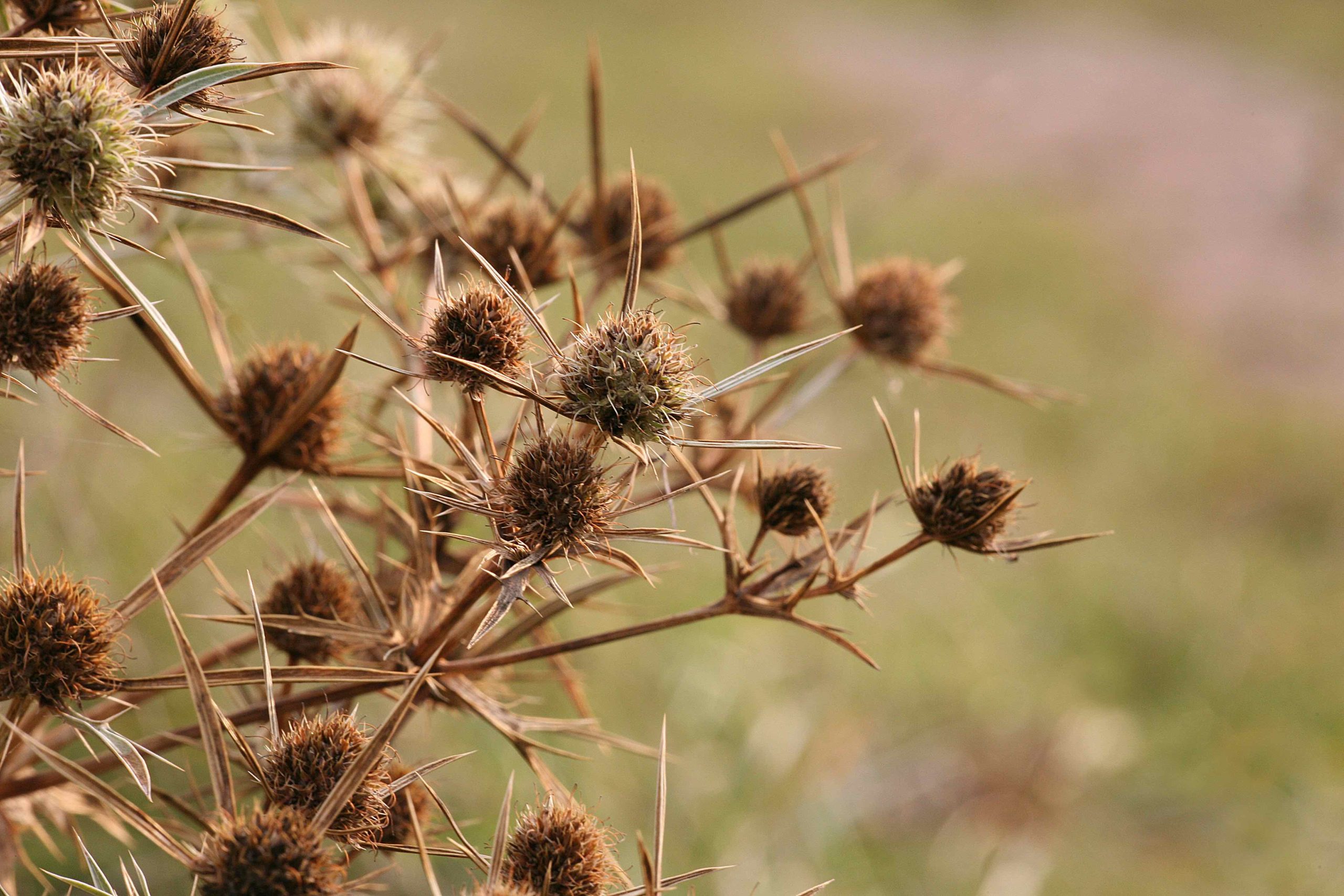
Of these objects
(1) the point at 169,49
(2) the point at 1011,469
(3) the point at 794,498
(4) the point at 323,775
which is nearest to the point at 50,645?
(4) the point at 323,775

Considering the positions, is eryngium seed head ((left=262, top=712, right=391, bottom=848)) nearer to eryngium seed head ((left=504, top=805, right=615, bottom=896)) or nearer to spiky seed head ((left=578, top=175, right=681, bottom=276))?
eryngium seed head ((left=504, top=805, right=615, bottom=896))

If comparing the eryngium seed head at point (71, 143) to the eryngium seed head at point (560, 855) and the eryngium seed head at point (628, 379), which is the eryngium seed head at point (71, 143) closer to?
the eryngium seed head at point (628, 379)

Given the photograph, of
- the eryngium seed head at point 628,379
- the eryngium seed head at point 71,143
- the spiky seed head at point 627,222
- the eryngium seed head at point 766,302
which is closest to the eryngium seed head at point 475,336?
the eryngium seed head at point 628,379

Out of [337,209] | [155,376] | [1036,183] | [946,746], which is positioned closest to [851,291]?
[337,209]

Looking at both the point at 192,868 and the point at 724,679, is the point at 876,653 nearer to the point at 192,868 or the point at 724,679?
the point at 724,679

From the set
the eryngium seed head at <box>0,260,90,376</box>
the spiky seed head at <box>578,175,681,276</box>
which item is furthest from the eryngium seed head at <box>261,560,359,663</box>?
the spiky seed head at <box>578,175,681,276</box>

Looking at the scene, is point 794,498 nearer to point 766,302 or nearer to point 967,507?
point 967,507
